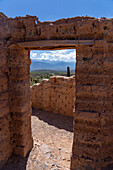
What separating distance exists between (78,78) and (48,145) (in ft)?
11.3

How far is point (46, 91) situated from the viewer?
919cm

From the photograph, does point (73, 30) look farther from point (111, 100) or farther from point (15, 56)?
point (111, 100)

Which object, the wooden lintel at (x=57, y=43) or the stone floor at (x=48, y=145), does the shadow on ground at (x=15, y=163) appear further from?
the wooden lintel at (x=57, y=43)

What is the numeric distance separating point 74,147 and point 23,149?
70.5 inches

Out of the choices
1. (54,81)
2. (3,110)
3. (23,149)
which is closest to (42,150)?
(23,149)

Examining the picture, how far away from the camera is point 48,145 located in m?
5.34

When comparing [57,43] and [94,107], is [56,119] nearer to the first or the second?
[94,107]

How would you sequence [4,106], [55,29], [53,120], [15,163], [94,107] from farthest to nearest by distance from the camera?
[53,120] < [15,163] < [4,106] < [55,29] < [94,107]

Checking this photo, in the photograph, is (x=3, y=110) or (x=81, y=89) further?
(x=3, y=110)

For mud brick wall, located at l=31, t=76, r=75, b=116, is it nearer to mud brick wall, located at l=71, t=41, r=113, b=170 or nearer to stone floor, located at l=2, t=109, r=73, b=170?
stone floor, located at l=2, t=109, r=73, b=170

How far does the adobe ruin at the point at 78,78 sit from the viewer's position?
3439mm

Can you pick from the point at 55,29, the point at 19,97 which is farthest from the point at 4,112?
the point at 55,29

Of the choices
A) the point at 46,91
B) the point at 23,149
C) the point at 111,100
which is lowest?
the point at 23,149

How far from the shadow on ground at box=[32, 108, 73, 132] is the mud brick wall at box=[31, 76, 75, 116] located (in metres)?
0.35
